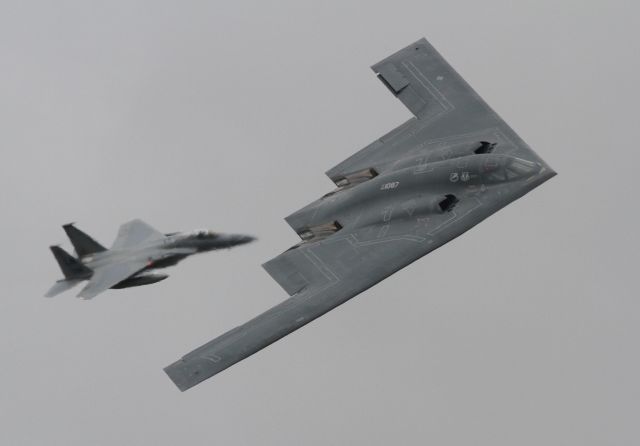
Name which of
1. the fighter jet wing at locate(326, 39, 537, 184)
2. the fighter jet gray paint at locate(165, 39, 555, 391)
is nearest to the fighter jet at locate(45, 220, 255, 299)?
the fighter jet gray paint at locate(165, 39, 555, 391)

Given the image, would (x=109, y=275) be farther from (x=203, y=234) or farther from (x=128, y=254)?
(x=203, y=234)

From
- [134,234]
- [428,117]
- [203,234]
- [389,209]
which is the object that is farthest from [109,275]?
[428,117]

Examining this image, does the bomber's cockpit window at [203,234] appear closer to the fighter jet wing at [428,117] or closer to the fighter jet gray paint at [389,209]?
the fighter jet gray paint at [389,209]

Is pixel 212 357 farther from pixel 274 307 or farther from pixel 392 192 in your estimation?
pixel 392 192

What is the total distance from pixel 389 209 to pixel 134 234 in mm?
13541

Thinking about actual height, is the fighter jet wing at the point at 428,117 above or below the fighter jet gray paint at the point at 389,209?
above

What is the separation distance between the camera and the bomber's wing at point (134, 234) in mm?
76750

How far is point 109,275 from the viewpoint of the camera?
75000mm

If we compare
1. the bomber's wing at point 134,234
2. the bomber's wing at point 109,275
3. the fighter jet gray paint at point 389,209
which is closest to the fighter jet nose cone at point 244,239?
the bomber's wing at point 134,234

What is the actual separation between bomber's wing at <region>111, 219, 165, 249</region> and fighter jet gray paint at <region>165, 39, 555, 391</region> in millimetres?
8162

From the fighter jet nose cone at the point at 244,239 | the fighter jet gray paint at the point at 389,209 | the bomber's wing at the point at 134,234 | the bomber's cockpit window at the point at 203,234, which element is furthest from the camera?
the bomber's cockpit window at the point at 203,234

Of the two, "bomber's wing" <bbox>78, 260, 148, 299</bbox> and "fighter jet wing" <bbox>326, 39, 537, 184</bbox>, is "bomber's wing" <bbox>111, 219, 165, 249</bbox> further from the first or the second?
"fighter jet wing" <bbox>326, 39, 537, 184</bbox>

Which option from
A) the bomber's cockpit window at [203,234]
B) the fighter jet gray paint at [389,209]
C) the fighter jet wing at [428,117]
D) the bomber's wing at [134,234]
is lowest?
the fighter jet gray paint at [389,209]

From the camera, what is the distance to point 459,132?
73.6 meters
